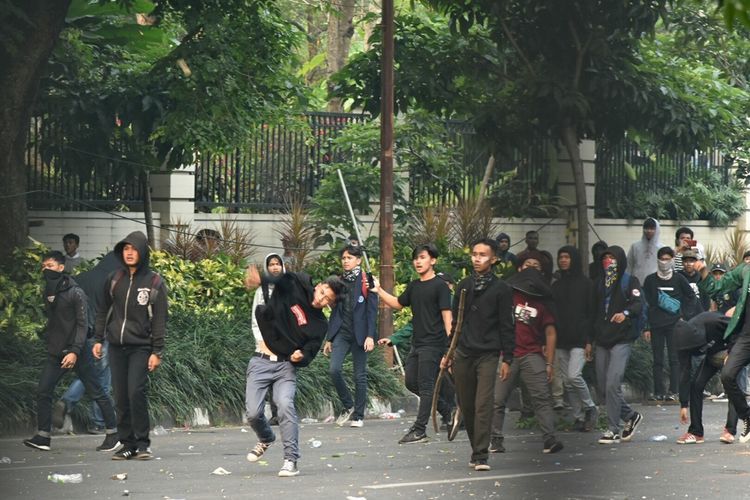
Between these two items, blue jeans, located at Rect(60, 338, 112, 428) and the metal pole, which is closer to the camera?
blue jeans, located at Rect(60, 338, 112, 428)

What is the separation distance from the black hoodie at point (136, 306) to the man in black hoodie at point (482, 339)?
1927 millimetres

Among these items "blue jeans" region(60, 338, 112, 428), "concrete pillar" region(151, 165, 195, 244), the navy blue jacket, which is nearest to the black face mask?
"blue jeans" region(60, 338, 112, 428)

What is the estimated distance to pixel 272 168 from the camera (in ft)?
58.5

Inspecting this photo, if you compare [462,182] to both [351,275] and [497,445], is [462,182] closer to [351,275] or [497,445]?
[351,275]

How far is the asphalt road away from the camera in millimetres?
7500

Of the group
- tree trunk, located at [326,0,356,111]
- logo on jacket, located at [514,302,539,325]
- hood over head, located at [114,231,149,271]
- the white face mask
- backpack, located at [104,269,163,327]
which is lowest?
logo on jacket, located at [514,302,539,325]

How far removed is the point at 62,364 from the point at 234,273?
571 centimetres

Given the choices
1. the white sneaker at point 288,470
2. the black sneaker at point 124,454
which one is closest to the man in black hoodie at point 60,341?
the black sneaker at point 124,454

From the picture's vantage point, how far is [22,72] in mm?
10523

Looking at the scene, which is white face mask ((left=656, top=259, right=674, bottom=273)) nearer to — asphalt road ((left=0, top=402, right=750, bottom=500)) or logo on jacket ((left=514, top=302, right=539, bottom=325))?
asphalt road ((left=0, top=402, right=750, bottom=500))

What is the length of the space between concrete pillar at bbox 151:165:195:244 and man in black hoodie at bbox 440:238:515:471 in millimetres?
8253

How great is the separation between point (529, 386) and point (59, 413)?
376cm

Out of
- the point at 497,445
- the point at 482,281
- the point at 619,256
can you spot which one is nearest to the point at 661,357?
the point at 619,256

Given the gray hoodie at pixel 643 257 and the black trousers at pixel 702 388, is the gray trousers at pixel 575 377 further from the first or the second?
the gray hoodie at pixel 643 257
